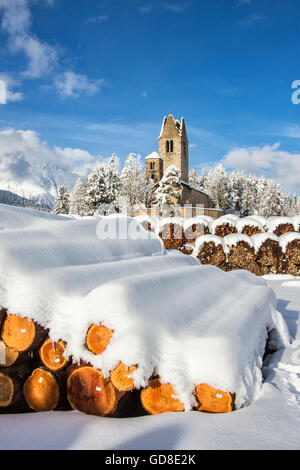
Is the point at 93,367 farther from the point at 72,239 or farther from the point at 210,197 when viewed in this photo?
the point at 210,197

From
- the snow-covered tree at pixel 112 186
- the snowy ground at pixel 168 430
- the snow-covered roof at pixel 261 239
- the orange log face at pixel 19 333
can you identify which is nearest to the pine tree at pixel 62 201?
the snow-covered tree at pixel 112 186

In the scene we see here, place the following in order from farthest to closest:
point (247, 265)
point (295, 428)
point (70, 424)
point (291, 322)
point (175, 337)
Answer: point (247, 265) → point (291, 322) → point (175, 337) → point (70, 424) → point (295, 428)

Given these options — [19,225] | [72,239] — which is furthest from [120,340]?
[19,225]

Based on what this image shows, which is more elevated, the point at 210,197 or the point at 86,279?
the point at 210,197

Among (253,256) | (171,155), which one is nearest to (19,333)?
(253,256)

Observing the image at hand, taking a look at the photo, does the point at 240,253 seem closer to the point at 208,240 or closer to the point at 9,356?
the point at 208,240

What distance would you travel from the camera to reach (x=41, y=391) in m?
1.96

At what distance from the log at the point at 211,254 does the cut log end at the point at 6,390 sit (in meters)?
7.04

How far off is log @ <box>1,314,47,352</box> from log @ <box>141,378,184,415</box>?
0.75 meters

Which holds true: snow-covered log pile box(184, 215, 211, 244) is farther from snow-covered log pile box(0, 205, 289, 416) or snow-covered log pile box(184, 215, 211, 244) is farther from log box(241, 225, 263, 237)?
snow-covered log pile box(0, 205, 289, 416)

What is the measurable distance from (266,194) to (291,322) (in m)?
55.8

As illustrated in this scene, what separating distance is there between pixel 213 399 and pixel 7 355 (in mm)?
1318

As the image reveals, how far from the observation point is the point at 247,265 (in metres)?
8.59

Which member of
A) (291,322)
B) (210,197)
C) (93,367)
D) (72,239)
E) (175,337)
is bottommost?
(291,322)
